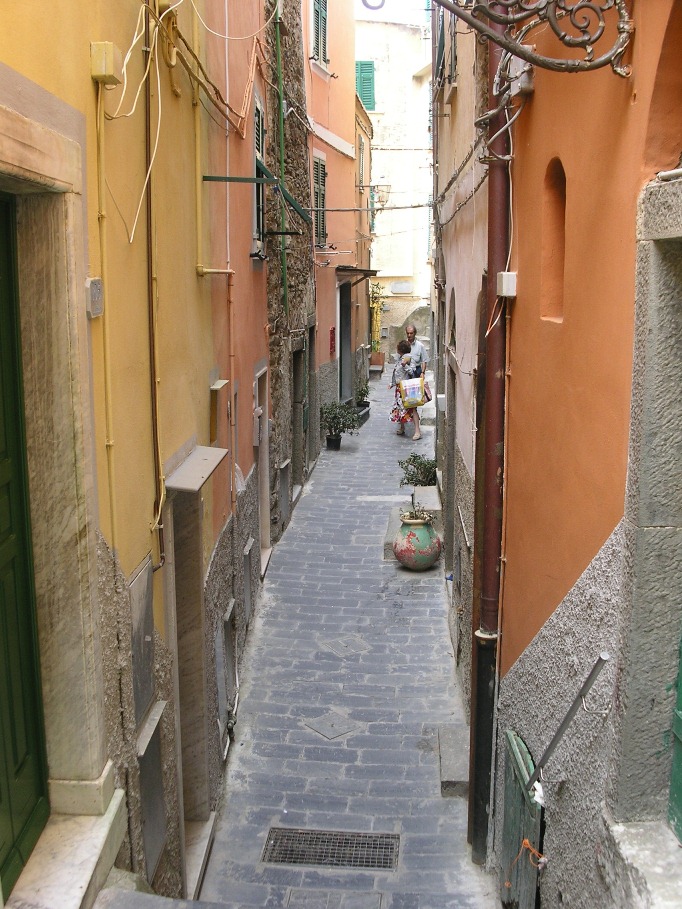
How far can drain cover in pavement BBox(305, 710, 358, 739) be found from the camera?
7.86m

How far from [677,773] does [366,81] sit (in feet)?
114

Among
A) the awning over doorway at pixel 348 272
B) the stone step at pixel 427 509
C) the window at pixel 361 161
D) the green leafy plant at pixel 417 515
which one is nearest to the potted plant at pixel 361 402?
the awning over doorway at pixel 348 272

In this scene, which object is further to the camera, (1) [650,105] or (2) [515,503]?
(2) [515,503]

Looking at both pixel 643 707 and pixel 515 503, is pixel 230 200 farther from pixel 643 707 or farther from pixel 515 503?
pixel 643 707

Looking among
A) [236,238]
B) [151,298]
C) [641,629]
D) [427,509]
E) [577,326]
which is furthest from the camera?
[427,509]

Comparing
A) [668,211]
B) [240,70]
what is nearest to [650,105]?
[668,211]

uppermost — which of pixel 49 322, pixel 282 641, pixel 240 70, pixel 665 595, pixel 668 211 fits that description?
pixel 240 70

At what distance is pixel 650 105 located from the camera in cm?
292

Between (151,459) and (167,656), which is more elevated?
(151,459)

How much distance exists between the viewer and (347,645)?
9508 mm

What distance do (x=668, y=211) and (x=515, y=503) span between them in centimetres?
288

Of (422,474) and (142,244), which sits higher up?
(142,244)

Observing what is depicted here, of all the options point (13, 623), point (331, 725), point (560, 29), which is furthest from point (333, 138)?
point (13, 623)

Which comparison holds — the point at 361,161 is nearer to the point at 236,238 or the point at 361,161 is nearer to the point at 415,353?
the point at 415,353
